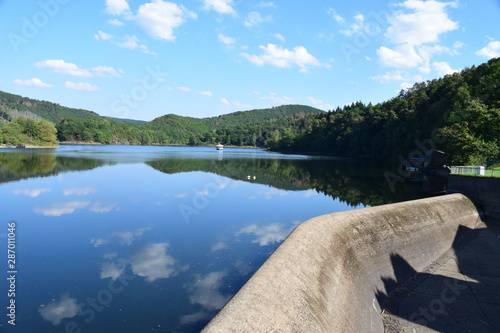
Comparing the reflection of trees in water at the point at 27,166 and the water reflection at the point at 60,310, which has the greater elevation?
the water reflection at the point at 60,310

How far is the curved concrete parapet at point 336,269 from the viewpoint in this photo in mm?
7027

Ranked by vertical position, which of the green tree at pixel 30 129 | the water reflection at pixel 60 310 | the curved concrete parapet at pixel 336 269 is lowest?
the water reflection at pixel 60 310

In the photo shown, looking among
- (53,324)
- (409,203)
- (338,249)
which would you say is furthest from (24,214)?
(409,203)

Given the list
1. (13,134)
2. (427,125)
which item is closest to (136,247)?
(427,125)

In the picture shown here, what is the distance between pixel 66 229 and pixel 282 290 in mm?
14823

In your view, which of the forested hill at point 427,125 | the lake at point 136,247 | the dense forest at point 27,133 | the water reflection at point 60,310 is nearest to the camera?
the water reflection at point 60,310

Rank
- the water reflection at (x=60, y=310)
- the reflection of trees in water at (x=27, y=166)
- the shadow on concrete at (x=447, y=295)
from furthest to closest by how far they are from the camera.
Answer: the reflection of trees in water at (x=27, y=166) → the shadow on concrete at (x=447, y=295) → the water reflection at (x=60, y=310)

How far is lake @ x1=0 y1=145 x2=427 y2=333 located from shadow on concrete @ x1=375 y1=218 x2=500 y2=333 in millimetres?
5496

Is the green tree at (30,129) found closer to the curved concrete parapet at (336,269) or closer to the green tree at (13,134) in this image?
the green tree at (13,134)

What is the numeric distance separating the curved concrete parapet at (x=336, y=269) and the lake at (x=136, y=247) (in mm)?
2959

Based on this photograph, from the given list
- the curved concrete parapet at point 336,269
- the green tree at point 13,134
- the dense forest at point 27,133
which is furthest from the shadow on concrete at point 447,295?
the dense forest at point 27,133

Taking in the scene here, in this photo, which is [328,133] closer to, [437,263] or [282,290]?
[437,263]

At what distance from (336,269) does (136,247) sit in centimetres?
938

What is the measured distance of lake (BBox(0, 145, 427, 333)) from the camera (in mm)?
9867
